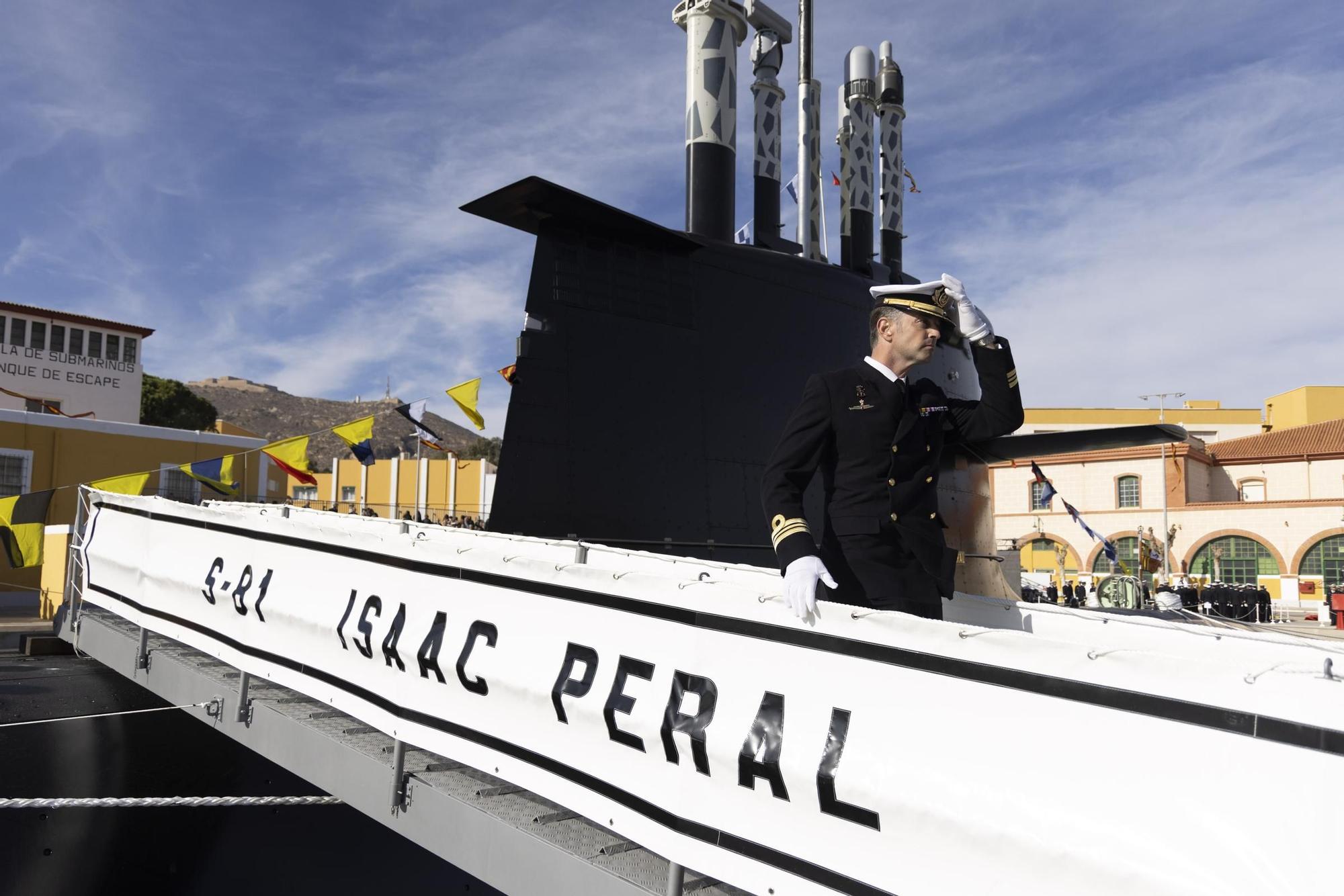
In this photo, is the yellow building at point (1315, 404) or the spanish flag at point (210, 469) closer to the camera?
the spanish flag at point (210, 469)

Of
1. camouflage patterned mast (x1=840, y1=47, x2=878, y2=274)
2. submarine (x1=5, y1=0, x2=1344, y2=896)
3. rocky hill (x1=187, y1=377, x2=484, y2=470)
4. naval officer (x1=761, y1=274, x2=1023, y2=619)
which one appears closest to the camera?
submarine (x1=5, y1=0, x2=1344, y2=896)

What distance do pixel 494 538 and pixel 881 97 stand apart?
809cm

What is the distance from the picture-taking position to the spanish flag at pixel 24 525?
848cm

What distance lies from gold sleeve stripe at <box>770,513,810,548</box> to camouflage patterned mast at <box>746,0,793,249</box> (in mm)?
4762

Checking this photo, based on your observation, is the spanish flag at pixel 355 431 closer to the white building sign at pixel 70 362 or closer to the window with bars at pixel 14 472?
the window with bars at pixel 14 472

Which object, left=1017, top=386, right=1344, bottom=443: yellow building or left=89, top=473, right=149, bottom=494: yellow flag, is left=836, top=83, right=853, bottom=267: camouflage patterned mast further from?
left=1017, top=386, right=1344, bottom=443: yellow building

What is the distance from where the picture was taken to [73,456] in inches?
778

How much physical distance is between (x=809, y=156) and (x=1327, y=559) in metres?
33.8

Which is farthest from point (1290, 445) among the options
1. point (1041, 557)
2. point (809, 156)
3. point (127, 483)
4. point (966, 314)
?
point (966, 314)

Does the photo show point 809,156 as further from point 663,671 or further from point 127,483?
point 127,483

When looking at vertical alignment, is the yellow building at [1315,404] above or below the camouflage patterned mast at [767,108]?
above

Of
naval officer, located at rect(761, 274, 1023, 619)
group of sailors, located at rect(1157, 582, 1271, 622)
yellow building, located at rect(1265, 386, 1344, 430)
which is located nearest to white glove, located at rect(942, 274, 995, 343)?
naval officer, located at rect(761, 274, 1023, 619)

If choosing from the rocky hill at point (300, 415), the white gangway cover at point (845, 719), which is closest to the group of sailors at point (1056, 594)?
the white gangway cover at point (845, 719)

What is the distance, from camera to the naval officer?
281 cm
